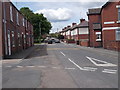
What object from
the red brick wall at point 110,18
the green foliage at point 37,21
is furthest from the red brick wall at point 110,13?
the green foliage at point 37,21

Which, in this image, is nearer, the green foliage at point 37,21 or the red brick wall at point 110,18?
the red brick wall at point 110,18

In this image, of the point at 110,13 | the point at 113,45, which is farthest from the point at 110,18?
the point at 113,45

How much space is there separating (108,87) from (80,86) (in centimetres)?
97

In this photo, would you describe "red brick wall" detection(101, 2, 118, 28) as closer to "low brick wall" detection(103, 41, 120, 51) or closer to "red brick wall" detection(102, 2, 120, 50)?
"red brick wall" detection(102, 2, 120, 50)

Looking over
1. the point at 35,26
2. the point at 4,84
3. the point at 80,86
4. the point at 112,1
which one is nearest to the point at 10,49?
the point at 4,84

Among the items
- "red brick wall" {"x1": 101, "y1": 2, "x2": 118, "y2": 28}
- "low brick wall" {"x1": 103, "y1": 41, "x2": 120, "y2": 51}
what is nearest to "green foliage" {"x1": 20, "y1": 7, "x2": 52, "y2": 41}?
"red brick wall" {"x1": 101, "y1": 2, "x2": 118, "y2": 28}

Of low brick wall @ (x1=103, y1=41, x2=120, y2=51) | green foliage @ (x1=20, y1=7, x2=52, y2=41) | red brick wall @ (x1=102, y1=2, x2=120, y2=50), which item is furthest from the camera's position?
green foliage @ (x1=20, y1=7, x2=52, y2=41)

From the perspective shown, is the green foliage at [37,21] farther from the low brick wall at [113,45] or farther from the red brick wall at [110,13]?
the low brick wall at [113,45]

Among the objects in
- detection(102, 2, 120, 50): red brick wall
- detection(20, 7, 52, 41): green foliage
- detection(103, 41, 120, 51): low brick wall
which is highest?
detection(20, 7, 52, 41): green foliage

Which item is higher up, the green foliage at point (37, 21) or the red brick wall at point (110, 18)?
the green foliage at point (37, 21)

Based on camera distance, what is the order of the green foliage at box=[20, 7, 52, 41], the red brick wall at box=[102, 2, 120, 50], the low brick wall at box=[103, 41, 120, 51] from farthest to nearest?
the green foliage at box=[20, 7, 52, 41]
the red brick wall at box=[102, 2, 120, 50]
the low brick wall at box=[103, 41, 120, 51]

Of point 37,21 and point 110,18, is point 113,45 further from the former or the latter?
point 37,21

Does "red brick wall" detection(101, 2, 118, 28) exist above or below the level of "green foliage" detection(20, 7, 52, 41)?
below

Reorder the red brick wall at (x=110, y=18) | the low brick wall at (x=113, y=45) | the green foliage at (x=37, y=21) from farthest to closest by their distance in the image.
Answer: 1. the green foliage at (x=37, y=21)
2. the red brick wall at (x=110, y=18)
3. the low brick wall at (x=113, y=45)
